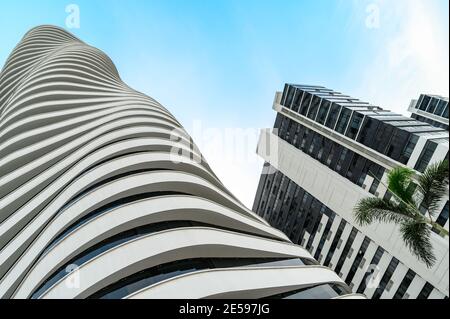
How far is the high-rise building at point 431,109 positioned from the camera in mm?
73875

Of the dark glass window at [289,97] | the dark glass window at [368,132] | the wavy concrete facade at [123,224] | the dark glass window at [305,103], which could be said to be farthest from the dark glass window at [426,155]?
the dark glass window at [289,97]

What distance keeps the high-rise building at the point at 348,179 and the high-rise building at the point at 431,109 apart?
3784 cm

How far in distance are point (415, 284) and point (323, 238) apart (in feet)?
52.9

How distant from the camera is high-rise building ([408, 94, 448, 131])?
73875 millimetres

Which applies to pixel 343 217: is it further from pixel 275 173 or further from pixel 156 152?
pixel 156 152

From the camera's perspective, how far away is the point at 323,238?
1923 inches

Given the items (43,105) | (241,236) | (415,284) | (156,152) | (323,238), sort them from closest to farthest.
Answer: (241,236) → (156,152) → (43,105) → (415,284) → (323,238)

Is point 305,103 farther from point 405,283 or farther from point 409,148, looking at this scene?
point 405,283

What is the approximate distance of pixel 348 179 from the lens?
44.8 meters

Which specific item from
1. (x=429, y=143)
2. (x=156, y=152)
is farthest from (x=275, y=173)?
(x=156, y=152)

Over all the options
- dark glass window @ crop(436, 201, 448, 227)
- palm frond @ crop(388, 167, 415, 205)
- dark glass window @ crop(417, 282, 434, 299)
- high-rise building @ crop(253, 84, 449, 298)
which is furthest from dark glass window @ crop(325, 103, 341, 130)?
palm frond @ crop(388, 167, 415, 205)

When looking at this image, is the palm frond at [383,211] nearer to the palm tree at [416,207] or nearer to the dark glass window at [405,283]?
the palm tree at [416,207]

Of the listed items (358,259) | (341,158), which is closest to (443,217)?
(358,259)

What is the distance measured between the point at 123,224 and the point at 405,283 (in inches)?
1442
